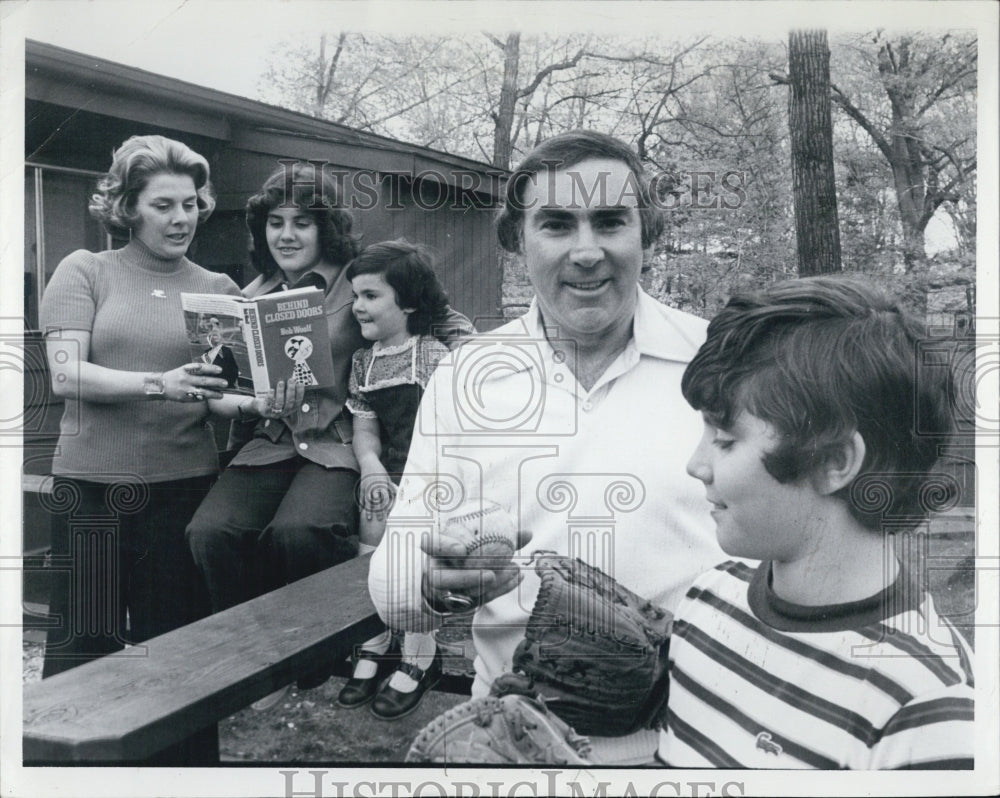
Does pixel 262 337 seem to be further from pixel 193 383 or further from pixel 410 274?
pixel 410 274

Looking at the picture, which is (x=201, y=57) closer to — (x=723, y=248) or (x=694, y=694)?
(x=723, y=248)

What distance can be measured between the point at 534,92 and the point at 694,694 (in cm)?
198

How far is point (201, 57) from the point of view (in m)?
3.16

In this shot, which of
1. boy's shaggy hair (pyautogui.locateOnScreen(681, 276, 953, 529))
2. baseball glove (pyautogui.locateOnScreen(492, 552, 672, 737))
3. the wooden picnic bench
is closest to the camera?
the wooden picnic bench

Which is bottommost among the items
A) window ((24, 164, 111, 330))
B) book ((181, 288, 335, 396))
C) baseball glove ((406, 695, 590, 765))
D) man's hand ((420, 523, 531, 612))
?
baseball glove ((406, 695, 590, 765))

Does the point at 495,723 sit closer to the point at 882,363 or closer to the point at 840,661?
the point at 840,661

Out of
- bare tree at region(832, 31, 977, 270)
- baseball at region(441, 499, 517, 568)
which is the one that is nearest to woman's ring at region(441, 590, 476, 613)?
baseball at region(441, 499, 517, 568)

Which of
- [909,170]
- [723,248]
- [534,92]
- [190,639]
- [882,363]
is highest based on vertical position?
[534,92]

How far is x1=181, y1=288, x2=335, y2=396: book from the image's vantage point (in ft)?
10.2

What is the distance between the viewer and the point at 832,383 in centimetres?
297

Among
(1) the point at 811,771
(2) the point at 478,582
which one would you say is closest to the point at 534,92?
(2) the point at 478,582

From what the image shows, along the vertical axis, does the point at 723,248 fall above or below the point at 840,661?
above

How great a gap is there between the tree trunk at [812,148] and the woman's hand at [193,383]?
6.28ft

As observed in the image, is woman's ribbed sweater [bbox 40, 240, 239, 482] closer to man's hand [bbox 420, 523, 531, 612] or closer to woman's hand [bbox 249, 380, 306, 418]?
woman's hand [bbox 249, 380, 306, 418]
